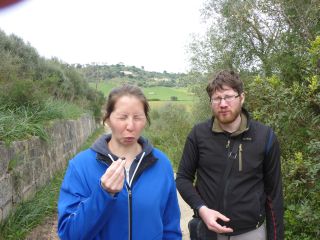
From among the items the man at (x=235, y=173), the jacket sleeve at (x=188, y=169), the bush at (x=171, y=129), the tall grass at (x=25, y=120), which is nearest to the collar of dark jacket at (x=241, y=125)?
the man at (x=235, y=173)

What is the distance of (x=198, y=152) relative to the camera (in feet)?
9.98

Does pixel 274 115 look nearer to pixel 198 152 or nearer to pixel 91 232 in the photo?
pixel 198 152

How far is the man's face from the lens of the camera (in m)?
2.91

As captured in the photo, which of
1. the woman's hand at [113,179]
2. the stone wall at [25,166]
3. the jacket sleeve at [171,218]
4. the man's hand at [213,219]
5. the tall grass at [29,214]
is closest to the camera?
the woman's hand at [113,179]

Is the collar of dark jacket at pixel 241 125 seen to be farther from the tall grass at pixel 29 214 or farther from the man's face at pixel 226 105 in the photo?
the tall grass at pixel 29 214

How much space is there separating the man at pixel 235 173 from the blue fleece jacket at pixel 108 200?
0.68m

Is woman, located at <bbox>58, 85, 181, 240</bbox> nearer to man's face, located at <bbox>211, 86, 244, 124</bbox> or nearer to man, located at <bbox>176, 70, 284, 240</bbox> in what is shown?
man, located at <bbox>176, 70, 284, 240</bbox>

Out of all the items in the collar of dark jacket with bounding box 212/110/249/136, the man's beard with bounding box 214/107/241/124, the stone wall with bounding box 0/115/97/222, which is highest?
the man's beard with bounding box 214/107/241/124

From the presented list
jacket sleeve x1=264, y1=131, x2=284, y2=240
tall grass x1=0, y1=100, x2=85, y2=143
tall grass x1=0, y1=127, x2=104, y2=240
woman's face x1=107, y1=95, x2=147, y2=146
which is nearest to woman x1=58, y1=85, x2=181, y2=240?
woman's face x1=107, y1=95, x2=147, y2=146

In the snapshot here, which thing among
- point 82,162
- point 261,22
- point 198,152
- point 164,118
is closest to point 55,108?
point 261,22

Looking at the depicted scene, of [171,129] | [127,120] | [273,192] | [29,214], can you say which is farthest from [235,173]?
[171,129]

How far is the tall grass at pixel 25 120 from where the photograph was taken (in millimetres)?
6062

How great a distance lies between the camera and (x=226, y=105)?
2.91m

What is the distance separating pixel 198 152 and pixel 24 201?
394 centimetres
